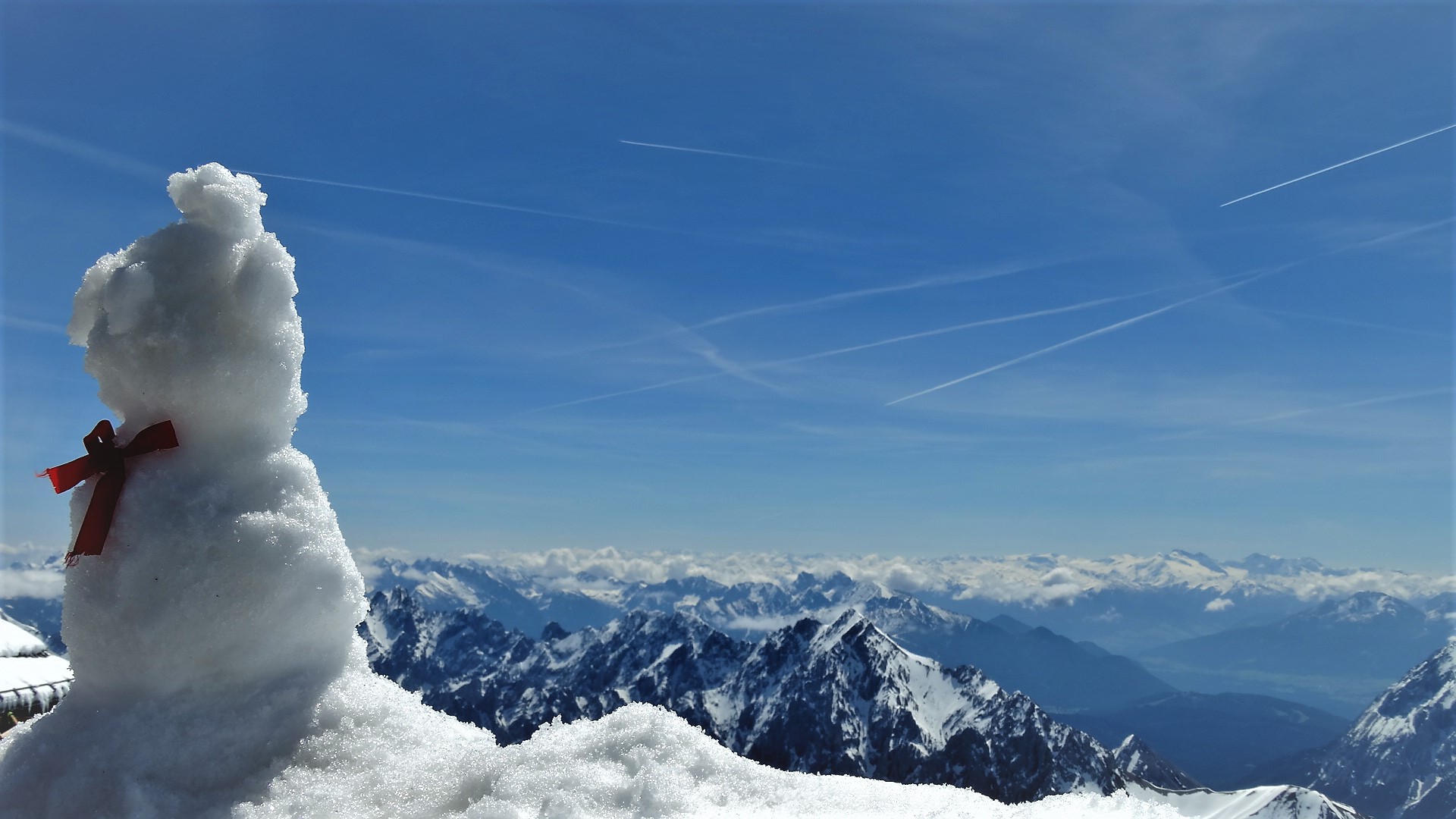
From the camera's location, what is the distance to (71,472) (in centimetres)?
793

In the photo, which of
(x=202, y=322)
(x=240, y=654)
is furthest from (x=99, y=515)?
(x=202, y=322)

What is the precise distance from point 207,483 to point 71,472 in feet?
3.52

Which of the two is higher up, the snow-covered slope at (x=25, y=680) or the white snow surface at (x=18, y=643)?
the white snow surface at (x=18, y=643)

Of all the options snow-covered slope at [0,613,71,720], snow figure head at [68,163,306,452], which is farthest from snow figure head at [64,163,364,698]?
snow-covered slope at [0,613,71,720]

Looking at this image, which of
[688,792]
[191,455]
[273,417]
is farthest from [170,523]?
[688,792]

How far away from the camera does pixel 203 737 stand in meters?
7.52

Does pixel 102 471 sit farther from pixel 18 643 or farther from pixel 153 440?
pixel 18 643

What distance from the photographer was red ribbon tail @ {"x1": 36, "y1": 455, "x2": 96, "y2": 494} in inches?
313

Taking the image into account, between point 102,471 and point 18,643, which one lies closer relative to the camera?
point 102,471

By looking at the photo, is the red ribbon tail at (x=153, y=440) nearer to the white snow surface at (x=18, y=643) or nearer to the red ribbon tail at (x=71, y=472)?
the red ribbon tail at (x=71, y=472)

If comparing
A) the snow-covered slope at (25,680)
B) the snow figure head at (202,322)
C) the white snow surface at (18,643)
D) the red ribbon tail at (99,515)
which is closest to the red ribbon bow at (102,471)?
the red ribbon tail at (99,515)

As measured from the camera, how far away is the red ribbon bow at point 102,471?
25.7 ft

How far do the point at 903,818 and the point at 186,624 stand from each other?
234 inches

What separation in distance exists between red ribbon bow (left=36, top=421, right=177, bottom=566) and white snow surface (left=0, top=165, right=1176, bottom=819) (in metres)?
0.11
